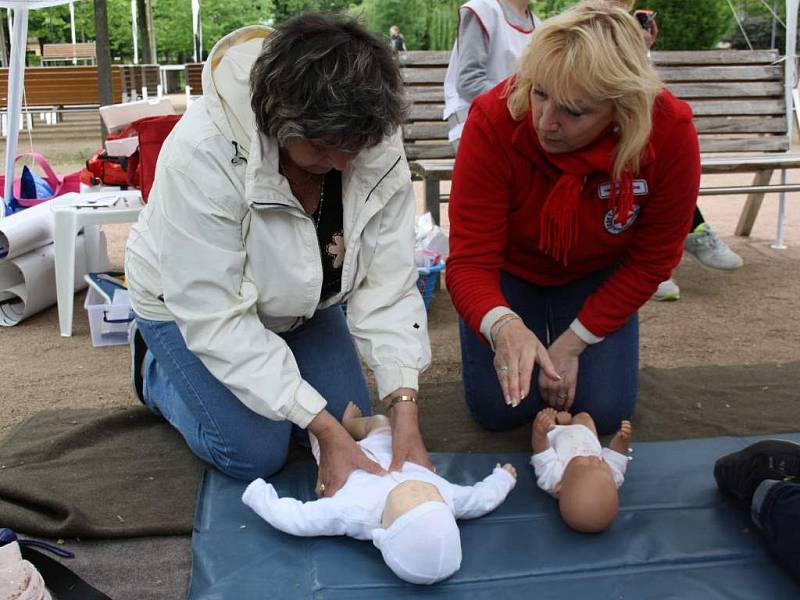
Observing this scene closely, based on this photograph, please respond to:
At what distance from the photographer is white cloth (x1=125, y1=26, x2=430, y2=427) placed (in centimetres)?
209

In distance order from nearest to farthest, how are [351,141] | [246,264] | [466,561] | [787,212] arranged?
1. [351,141]
2. [466,561]
3. [246,264]
4. [787,212]

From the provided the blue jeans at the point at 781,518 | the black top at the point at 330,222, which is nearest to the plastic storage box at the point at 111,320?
the black top at the point at 330,222

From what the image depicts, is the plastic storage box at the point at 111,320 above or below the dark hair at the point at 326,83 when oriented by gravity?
below

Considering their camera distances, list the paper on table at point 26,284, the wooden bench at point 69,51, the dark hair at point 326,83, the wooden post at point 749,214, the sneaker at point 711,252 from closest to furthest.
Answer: the dark hair at point 326,83
the paper on table at point 26,284
the sneaker at point 711,252
the wooden post at point 749,214
the wooden bench at point 69,51

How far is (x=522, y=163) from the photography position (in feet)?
8.14

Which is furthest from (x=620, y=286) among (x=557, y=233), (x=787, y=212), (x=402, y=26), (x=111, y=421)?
(x=402, y=26)

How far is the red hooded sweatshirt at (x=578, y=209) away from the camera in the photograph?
2.41 meters

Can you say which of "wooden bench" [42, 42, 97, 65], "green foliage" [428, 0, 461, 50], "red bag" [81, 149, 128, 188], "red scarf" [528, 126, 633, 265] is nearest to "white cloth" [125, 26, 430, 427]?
"red scarf" [528, 126, 633, 265]

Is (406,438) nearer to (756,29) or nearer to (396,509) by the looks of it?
(396,509)

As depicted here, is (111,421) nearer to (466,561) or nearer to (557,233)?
(466,561)

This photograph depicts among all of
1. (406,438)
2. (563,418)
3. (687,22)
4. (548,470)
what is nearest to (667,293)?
(563,418)

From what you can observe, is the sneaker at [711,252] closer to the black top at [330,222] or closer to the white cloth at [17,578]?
the black top at [330,222]

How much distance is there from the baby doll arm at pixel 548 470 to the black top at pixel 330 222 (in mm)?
799

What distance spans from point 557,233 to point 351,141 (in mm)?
807
